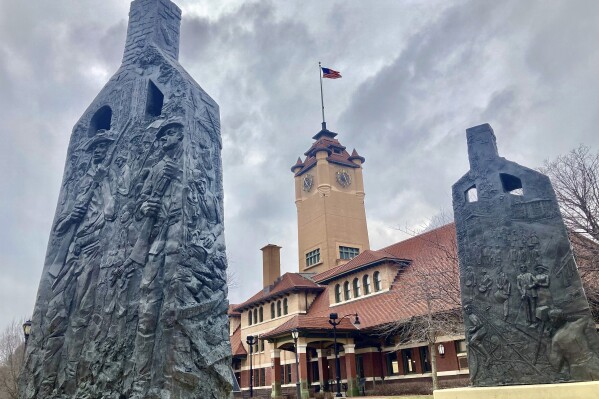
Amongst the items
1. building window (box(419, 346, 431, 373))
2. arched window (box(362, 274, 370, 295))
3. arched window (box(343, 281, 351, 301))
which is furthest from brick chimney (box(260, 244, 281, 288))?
building window (box(419, 346, 431, 373))

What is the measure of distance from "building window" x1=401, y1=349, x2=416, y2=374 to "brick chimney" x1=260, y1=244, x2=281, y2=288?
2099cm

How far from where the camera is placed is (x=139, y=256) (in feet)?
26.5

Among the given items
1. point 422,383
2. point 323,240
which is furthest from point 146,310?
point 323,240

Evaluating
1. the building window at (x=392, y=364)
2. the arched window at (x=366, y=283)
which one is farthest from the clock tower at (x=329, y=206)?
the building window at (x=392, y=364)

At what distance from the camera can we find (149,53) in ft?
33.9

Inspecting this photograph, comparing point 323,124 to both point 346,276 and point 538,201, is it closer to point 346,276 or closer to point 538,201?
point 346,276

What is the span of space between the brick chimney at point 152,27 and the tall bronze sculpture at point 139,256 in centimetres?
28

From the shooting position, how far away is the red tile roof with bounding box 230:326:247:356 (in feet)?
141

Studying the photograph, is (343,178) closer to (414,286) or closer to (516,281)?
(414,286)

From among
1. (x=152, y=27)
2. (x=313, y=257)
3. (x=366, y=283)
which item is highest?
(x=313, y=257)

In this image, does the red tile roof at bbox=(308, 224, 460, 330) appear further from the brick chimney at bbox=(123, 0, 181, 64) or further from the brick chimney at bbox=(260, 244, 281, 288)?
the brick chimney at bbox=(123, 0, 181, 64)

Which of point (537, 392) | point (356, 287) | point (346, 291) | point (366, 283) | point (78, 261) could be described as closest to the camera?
point (537, 392)

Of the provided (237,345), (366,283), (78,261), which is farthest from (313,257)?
(78,261)

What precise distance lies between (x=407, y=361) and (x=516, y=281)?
20.5 metres
